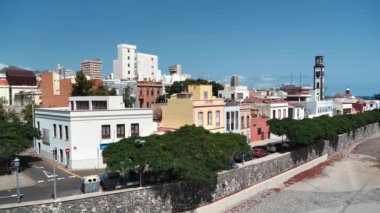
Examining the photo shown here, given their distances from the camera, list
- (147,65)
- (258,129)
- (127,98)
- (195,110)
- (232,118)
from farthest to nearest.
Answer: (147,65) → (127,98) → (258,129) → (232,118) → (195,110)

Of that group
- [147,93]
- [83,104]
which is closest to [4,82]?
[147,93]

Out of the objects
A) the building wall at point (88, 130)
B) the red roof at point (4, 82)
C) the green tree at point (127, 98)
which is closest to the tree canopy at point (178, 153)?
the building wall at point (88, 130)

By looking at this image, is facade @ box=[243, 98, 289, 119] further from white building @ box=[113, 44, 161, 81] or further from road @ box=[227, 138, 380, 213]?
white building @ box=[113, 44, 161, 81]

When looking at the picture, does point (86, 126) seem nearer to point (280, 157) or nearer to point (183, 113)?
point (183, 113)

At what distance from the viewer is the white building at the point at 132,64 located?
123 meters

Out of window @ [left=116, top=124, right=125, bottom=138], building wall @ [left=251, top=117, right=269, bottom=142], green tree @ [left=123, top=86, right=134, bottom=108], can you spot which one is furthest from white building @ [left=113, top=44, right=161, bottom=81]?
window @ [left=116, top=124, right=125, bottom=138]

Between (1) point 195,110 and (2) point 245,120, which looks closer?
(1) point 195,110

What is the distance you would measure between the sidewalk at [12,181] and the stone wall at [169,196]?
1014 centimetres

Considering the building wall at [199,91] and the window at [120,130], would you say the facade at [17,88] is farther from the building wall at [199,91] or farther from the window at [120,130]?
the building wall at [199,91]

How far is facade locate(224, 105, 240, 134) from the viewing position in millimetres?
51041

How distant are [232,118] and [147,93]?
28.5 m

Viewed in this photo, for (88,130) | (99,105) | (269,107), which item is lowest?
(88,130)

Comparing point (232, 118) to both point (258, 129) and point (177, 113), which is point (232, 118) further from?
point (258, 129)

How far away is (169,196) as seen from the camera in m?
27.3
